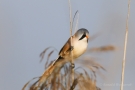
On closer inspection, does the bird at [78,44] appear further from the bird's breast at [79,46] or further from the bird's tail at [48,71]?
the bird's tail at [48,71]

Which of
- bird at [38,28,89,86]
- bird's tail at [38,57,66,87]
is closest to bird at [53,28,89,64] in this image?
bird at [38,28,89,86]

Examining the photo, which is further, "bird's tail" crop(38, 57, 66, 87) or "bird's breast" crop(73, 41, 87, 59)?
"bird's breast" crop(73, 41, 87, 59)

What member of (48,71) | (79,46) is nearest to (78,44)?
(79,46)

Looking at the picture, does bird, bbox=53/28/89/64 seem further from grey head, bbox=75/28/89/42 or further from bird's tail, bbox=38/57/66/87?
bird's tail, bbox=38/57/66/87

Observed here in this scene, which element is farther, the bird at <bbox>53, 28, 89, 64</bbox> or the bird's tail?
the bird at <bbox>53, 28, 89, 64</bbox>

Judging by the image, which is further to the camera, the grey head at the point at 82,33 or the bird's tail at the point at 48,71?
the grey head at the point at 82,33

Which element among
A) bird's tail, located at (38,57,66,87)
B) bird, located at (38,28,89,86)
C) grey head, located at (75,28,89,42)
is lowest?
bird's tail, located at (38,57,66,87)

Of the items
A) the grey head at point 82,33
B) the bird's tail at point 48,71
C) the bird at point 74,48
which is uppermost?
the grey head at point 82,33

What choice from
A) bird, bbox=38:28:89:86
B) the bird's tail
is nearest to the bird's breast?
bird, bbox=38:28:89:86

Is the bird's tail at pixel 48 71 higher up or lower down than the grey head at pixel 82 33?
lower down

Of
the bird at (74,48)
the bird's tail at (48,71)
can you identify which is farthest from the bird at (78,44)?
the bird's tail at (48,71)

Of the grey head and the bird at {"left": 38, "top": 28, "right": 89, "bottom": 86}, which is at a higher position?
the grey head

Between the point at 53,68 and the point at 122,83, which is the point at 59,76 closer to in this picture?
the point at 53,68

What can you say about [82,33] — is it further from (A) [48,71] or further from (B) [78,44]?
(A) [48,71]
